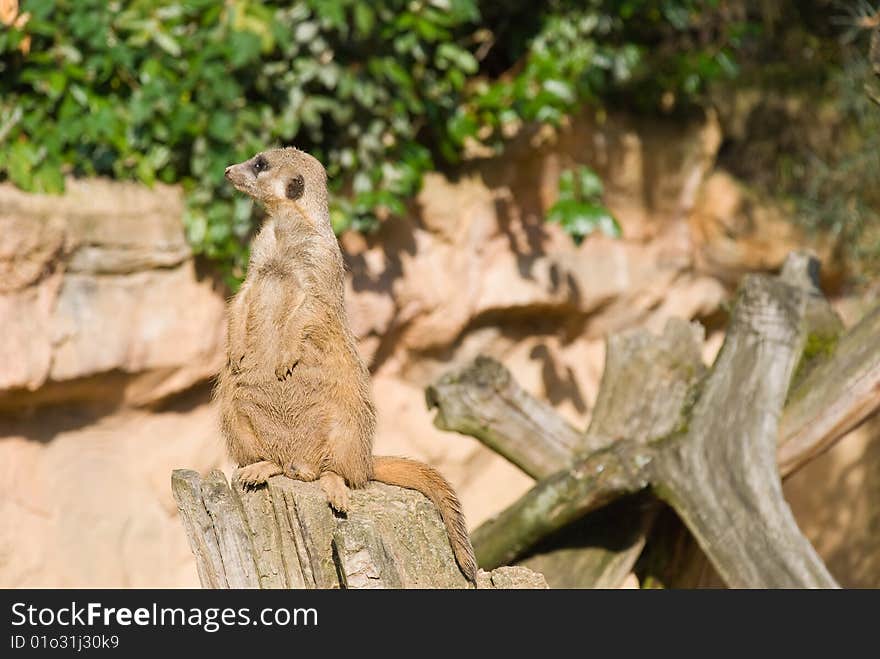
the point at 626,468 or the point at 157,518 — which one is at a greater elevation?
the point at 157,518

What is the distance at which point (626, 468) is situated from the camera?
4.52 metres

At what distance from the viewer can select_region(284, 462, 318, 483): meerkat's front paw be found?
329cm

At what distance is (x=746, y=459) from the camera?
4.42 meters

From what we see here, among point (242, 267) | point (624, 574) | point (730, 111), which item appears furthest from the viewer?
point (730, 111)

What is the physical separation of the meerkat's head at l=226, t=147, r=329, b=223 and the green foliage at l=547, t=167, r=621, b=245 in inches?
85.2

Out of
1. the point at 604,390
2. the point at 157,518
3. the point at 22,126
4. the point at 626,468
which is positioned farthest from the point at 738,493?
the point at 22,126

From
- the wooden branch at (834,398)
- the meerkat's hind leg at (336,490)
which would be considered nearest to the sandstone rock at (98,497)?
the meerkat's hind leg at (336,490)

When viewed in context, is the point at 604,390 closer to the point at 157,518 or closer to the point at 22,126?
the point at 157,518

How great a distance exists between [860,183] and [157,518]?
3.92 metres

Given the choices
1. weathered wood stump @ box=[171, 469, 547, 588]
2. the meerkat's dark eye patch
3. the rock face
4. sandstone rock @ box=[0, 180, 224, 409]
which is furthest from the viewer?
the rock face

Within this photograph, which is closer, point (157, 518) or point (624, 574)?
point (624, 574)

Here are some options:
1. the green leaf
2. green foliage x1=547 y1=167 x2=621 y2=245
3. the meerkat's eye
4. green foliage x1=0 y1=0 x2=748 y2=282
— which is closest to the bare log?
green foliage x1=547 y1=167 x2=621 y2=245

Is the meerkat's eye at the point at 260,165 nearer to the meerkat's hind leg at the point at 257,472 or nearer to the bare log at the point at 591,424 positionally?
the meerkat's hind leg at the point at 257,472

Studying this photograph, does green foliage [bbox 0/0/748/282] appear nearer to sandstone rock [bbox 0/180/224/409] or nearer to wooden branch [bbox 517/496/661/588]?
sandstone rock [bbox 0/180/224/409]
